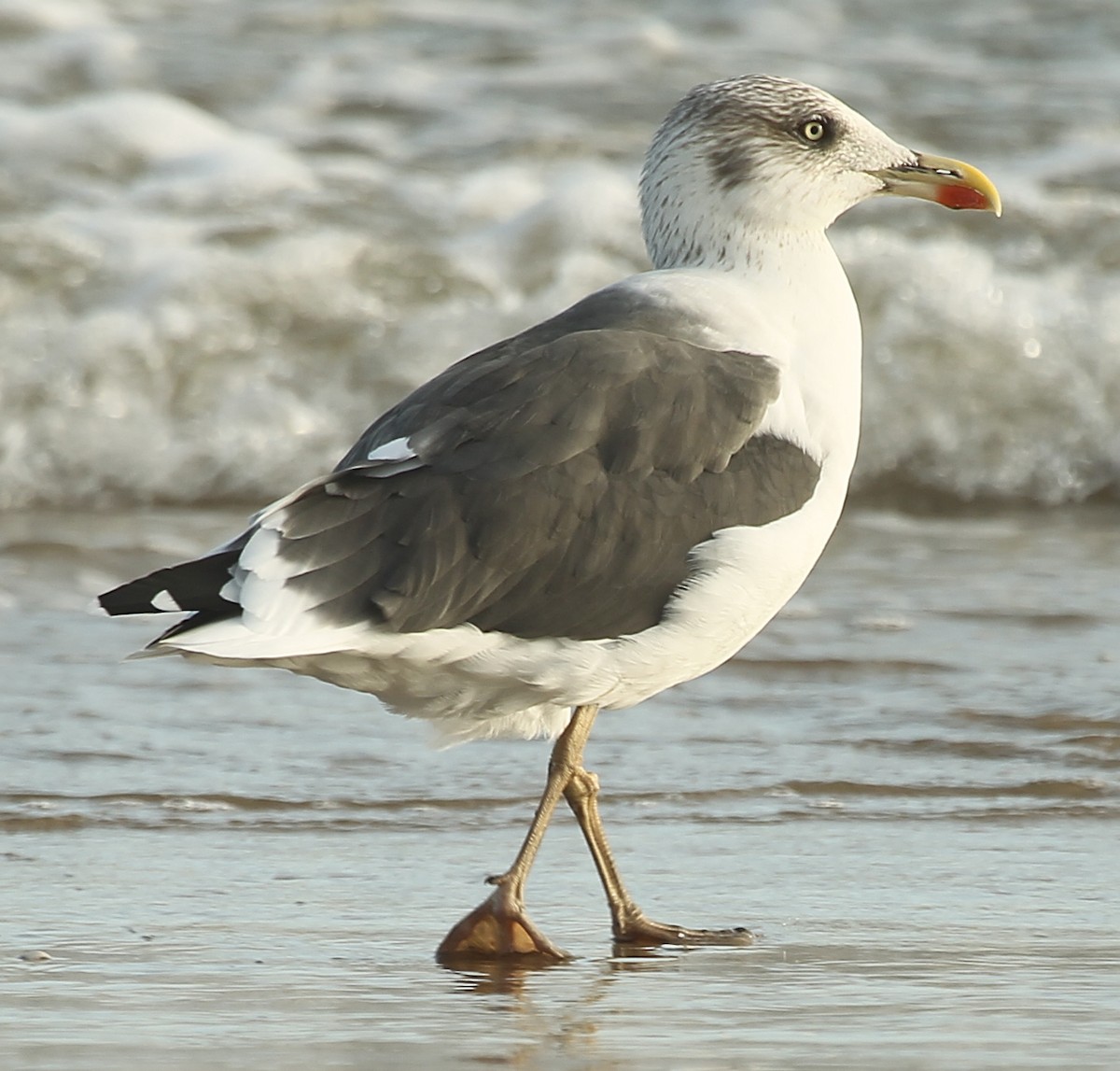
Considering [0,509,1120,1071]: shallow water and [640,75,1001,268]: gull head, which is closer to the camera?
[0,509,1120,1071]: shallow water

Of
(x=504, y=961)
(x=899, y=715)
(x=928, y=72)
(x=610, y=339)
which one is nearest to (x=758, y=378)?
(x=610, y=339)

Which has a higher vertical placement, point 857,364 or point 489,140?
point 489,140

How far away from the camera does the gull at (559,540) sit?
370 cm

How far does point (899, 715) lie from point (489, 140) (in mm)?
6397

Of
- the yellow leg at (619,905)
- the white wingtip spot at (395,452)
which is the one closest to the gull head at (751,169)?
the white wingtip spot at (395,452)

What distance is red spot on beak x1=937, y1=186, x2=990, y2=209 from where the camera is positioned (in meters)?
4.69

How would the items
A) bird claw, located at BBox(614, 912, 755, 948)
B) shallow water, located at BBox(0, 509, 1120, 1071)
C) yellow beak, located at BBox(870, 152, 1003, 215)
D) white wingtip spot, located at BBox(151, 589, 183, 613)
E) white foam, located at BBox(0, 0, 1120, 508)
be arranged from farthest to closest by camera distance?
white foam, located at BBox(0, 0, 1120, 508) < yellow beak, located at BBox(870, 152, 1003, 215) < bird claw, located at BBox(614, 912, 755, 948) < white wingtip spot, located at BBox(151, 589, 183, 613) < shallow water, located at BBox(0, 509, 1120, 1071)

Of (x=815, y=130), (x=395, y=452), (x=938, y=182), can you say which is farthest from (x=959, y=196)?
(x=395, y=452)

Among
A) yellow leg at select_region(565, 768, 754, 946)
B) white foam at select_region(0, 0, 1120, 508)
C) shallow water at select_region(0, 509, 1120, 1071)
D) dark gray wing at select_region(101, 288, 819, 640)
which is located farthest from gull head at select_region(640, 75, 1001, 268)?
white foam at select_region(0, 0, 1120, 508)

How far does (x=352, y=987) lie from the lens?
3.61 meters

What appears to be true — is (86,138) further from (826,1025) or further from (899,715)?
(826,1025)

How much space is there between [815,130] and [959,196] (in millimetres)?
349

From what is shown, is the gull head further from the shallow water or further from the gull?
the shallow water

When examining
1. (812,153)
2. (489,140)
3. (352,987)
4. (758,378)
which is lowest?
(352,987)
